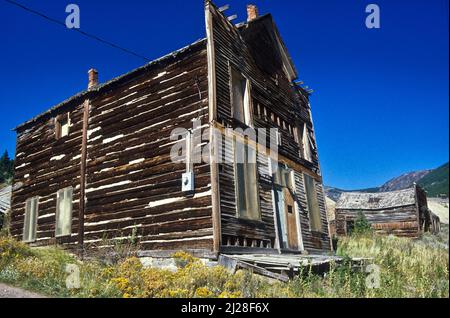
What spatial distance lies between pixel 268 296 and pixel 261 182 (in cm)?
592

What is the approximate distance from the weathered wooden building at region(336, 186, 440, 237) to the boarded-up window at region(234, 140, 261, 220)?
2028 cm

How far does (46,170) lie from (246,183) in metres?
8.96

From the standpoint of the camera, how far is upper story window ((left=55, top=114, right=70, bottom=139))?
15.7 m

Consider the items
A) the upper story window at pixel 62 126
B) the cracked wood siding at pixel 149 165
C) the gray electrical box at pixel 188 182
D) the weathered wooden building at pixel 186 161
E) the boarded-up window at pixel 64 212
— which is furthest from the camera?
the upper story window at pixel 62 126

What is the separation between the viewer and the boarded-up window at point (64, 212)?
46.2ft

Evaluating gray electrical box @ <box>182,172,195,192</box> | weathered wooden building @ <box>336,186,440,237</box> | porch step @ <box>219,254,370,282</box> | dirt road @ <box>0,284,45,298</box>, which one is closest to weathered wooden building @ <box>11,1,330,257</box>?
gray electrical box @ <box>182,172,195,192</box>

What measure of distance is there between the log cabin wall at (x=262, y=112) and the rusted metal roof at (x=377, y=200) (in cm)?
1658

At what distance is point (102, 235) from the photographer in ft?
42.0

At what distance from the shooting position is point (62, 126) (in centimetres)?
1606

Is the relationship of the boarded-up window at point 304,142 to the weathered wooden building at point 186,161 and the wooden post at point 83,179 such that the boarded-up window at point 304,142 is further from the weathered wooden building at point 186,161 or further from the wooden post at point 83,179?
the wooden post at point 83,179

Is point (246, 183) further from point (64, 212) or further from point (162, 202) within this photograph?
point (64, 212)

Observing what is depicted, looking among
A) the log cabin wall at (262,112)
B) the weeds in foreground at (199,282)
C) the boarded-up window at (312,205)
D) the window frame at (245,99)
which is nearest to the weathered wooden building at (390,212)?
the boarded-up window at (312,205)

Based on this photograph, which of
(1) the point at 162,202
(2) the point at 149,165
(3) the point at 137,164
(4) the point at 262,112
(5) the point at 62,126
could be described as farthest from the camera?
(5) the point at 62,126

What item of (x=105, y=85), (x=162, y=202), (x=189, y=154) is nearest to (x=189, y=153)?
(x=189, y=154)
